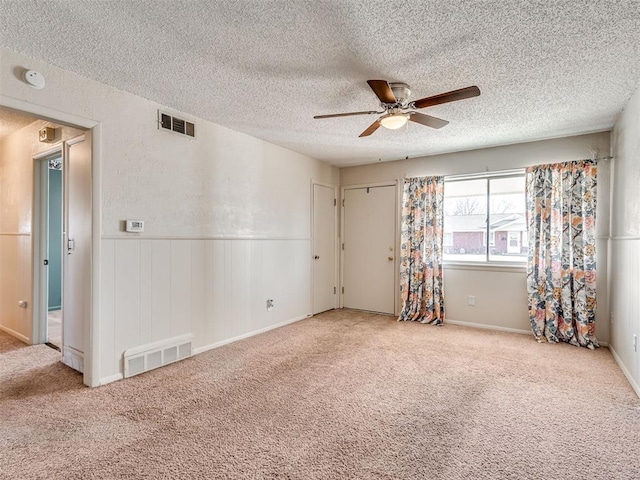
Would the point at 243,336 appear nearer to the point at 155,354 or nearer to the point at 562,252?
the point at 155,354

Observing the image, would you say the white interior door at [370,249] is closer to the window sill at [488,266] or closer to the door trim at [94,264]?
the window sill at [488,266]

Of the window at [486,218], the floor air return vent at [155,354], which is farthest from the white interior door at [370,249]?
the floor air return vent at [155,354]

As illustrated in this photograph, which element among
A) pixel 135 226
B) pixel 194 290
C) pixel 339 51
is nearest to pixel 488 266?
pixel 339 51

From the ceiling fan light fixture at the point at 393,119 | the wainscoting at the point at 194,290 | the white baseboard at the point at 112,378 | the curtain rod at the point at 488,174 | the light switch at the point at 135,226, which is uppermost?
the ceiling fan light fixture at the point at 393,119

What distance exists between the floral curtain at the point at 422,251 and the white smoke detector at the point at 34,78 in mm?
4267

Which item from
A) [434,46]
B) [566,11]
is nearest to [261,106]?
[434,46]

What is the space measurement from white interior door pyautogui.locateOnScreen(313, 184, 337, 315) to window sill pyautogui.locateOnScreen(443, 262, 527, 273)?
181 centimetres

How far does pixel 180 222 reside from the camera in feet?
11.0

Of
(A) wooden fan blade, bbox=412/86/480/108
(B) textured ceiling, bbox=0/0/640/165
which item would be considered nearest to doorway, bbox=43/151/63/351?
(B) textured ceiling, bbox=0/0/640/165

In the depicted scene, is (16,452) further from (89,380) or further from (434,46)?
(434,46)

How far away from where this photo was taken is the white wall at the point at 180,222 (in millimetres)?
2783

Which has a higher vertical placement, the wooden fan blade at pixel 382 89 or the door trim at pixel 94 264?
the wooden fan blade at pixel 382 89

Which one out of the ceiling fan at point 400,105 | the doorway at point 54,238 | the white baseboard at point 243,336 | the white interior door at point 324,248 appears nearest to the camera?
the ceiling fan at point 400,105

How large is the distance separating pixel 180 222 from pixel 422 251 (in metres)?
3.30
